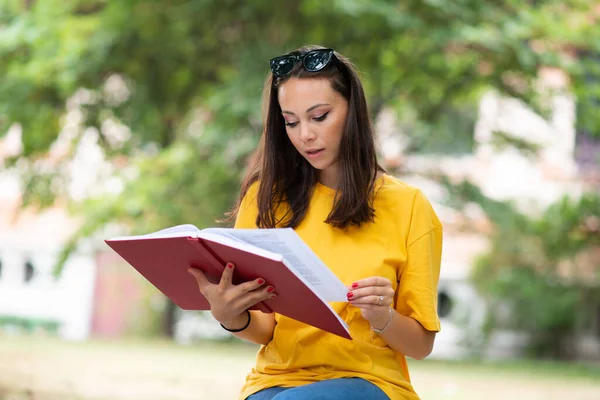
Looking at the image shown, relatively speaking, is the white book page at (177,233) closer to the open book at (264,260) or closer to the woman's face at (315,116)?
the open book at (264,260)

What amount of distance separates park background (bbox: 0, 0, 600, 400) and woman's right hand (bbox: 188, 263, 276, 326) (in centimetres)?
→ 526

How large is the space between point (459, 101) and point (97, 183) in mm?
4429

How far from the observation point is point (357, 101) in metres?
2.43

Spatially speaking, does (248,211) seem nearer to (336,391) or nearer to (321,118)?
(321,118)

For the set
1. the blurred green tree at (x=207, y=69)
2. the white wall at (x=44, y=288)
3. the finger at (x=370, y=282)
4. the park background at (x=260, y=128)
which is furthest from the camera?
the white wall at (x=44, y=288)

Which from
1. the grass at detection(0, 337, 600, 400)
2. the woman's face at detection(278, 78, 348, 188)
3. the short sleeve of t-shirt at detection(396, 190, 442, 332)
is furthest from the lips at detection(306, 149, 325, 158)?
the grass at detection(0, 337, 600, 400)

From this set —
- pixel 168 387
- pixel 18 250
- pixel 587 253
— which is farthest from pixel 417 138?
pixel 18 250

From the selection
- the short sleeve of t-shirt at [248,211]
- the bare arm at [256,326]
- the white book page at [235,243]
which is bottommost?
the bare arm at [256,326]

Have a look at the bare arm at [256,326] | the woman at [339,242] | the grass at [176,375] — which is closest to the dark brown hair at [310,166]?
the woman at [339,242]

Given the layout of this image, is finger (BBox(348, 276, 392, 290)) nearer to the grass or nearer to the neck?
the neck

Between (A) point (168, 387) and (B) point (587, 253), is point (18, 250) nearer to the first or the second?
(B) point (587, 253)

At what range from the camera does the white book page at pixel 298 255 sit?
6.91ft

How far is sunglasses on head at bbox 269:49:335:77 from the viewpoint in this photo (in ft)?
7.88

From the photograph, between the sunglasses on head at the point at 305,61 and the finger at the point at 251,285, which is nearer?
the finger at the point at 251,285
